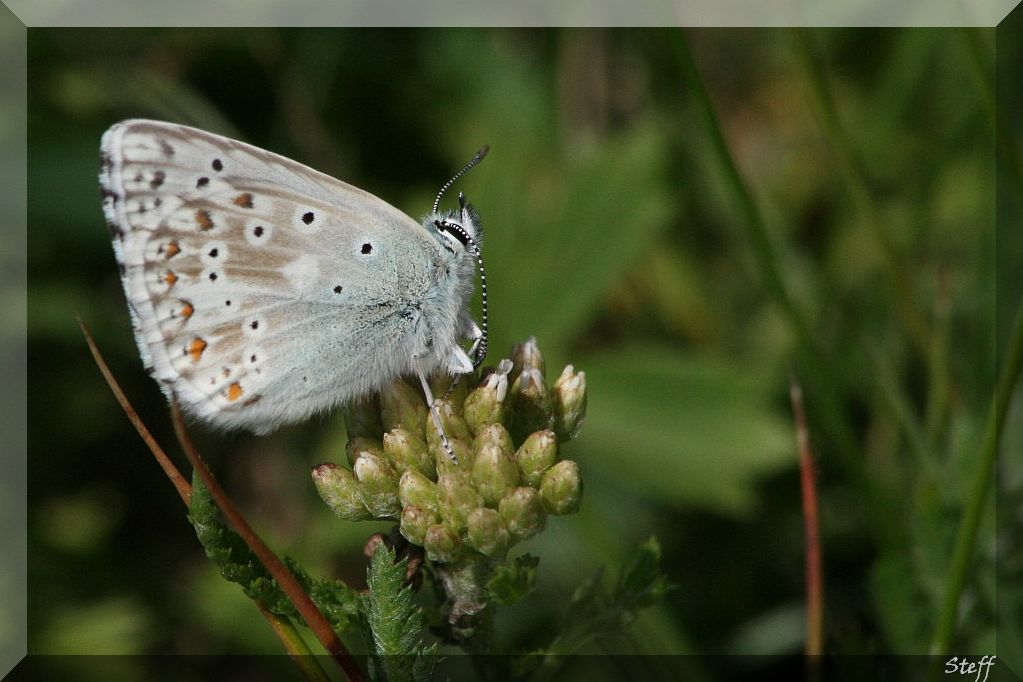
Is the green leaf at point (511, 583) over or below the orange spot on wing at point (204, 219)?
below

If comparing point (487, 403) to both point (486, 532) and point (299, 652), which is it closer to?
point (486, 532)

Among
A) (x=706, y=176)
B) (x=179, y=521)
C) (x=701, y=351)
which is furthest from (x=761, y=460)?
(x=179, y=521)

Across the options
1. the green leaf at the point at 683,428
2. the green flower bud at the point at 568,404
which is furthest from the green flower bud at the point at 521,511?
the green leaf at the point at 683,428

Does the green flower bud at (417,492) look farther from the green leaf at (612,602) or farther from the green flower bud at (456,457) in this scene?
the green leaf at (612,602)

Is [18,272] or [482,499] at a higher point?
[18,272]

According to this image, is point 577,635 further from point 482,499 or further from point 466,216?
point 466,216
